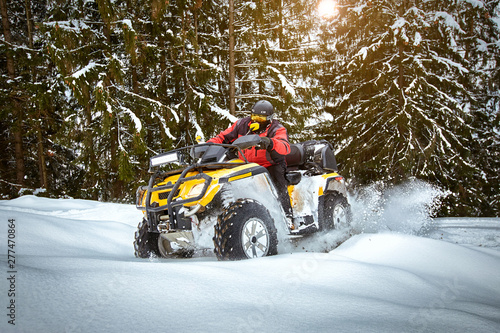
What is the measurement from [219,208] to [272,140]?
1240mm

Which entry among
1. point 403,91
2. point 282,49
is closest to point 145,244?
point 282,49

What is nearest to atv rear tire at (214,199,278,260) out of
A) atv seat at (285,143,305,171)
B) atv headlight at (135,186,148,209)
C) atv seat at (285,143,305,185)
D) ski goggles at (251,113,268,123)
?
atv headlight at (135,186,148,209)

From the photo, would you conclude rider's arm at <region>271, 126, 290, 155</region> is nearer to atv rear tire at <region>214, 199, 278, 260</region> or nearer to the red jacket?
the red jacket

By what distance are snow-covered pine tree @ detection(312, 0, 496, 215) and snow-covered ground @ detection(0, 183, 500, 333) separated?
1009 cm

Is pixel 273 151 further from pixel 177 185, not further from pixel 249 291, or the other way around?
pixel 249 291

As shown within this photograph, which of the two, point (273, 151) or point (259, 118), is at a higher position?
point (259, 118)

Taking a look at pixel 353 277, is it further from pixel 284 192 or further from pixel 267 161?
pixel 267 161

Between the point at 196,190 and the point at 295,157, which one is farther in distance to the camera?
the point at 295,157

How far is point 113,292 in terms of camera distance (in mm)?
1996

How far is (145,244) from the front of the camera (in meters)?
4.36

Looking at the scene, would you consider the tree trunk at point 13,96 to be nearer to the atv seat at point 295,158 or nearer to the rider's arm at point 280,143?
the atv seat at point 295,158

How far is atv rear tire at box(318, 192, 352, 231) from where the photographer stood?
18.1 feet

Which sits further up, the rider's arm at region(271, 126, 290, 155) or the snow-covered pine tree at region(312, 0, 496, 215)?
the snow-covered pine tree at region(312, 0, 496, 215)

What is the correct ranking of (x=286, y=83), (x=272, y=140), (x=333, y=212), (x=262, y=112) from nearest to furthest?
1. (x=272, y=140)
2. (x=262, y=112)
3. (x=333, y=212)
4. (x=286, y=83)
